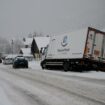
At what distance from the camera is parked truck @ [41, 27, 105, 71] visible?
76.5ft

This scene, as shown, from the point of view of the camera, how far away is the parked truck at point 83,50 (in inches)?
918

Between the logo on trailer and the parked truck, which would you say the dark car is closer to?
the parked truck

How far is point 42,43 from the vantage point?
3401 inches

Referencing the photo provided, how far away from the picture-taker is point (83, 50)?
2320 centimetres

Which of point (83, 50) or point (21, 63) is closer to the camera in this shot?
point (83, 50)

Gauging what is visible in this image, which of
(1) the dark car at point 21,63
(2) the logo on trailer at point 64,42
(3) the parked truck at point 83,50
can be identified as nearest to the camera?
(3) the parked truck at point 83,50

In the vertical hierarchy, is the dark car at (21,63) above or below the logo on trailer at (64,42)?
below

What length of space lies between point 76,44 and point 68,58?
5.28 ft

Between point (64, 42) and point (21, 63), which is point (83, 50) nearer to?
point (64, 42)

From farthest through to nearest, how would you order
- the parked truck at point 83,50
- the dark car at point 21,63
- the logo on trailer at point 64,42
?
1. the dark car at point 21,63
2. the logo on trailer at point 64,42
3. the parked truck at point 83,50

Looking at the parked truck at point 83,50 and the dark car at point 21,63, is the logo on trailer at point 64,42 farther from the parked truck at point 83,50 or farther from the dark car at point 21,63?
the dark car at point 21,63

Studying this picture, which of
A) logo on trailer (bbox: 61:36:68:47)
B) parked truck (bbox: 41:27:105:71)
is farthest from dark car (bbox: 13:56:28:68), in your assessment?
logo on trailer (bbox: 61:36:68:47)

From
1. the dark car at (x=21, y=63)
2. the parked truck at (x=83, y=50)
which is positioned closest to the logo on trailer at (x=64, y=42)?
the parked truck at (x=83, y=50)

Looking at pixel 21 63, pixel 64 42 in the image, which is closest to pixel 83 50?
pixel 64 42
